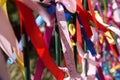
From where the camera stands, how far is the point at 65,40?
509 mm

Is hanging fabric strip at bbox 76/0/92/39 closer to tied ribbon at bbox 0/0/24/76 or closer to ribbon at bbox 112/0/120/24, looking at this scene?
tied ribbon at bbox 0/0/24/76

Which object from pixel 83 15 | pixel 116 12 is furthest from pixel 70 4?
pixel 116 12

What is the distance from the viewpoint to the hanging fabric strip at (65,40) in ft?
1.66

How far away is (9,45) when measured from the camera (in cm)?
40

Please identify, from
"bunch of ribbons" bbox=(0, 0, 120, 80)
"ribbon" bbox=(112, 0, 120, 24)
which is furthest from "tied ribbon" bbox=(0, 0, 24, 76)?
"ribbon" bbox=(112, 0, 120, 24)

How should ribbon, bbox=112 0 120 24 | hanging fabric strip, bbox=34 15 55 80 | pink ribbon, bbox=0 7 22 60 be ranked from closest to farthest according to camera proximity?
pink ribbon, bbox=0 7 22 60, hanging fabric strip, bbox=34 15 55 80, ribbon, bbox=112 0 120 24

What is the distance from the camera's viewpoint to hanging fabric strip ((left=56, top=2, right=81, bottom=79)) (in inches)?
20.0

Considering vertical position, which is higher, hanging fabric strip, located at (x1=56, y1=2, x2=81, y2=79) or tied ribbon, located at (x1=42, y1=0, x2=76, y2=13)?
tied ribbon, located at (x1=42, y1=0, x2=76, y2=13)

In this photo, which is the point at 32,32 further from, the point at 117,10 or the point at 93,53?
the point at 117,10

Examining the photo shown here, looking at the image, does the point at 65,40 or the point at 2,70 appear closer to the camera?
the point at 2,70

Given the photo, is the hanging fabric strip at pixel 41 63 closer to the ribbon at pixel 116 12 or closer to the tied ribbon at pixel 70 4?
the tied ribbon at pixel 70 4

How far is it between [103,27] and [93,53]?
0.06 m

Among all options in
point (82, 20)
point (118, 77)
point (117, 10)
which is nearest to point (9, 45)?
point (82, 20)

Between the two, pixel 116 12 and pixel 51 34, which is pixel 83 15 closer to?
pixel 51 34
